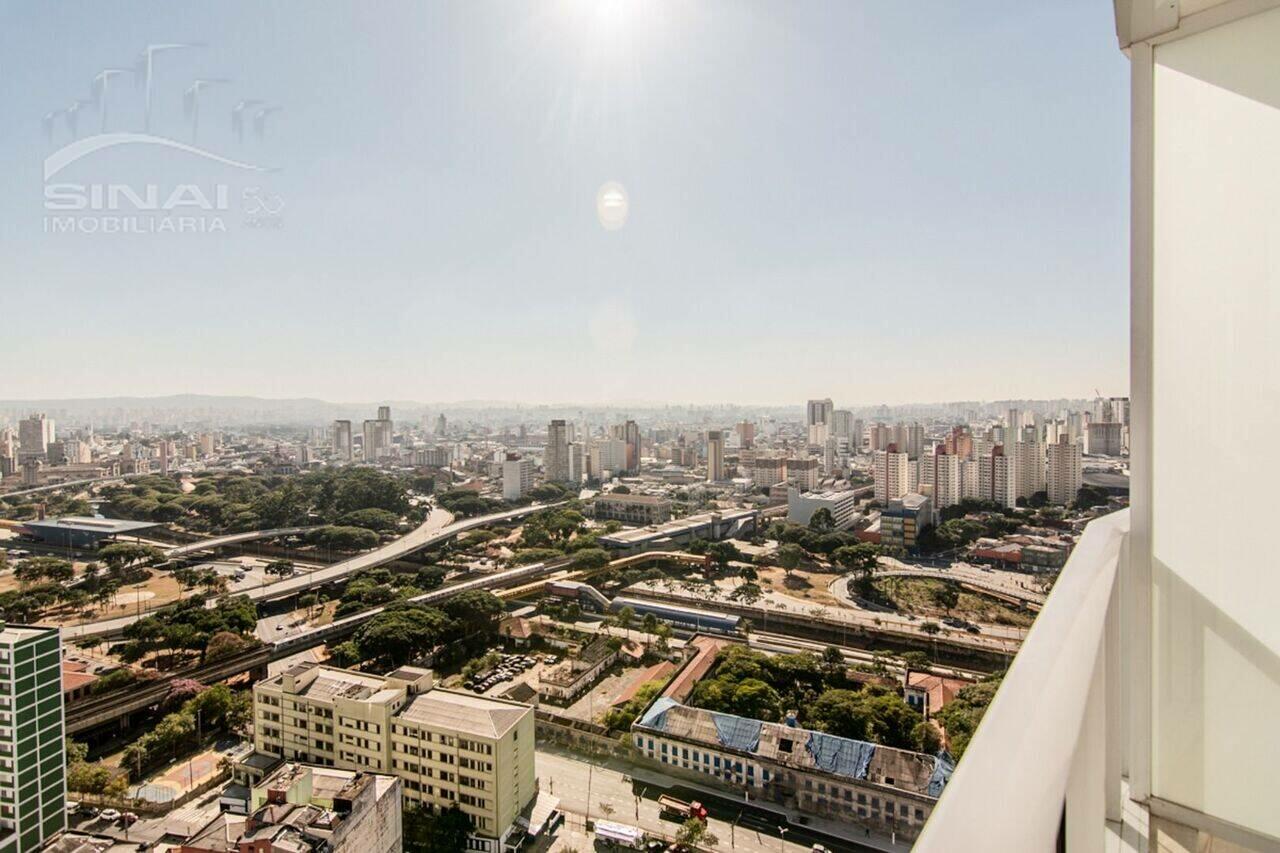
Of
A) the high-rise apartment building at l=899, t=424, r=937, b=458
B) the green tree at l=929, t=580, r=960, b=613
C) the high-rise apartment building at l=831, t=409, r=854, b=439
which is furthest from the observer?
the high-rise apartment building at l=831, t=409, r=854, b=439

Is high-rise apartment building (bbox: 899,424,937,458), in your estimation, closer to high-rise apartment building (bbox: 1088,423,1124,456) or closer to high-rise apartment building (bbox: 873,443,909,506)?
high-rise apartment building (bbox: 873,443,909,506)

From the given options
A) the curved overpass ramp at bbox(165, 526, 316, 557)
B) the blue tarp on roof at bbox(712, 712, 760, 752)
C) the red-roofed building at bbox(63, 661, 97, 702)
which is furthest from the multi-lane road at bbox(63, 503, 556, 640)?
the blue tarp on roof at bbox(712, 712, 760, 752)

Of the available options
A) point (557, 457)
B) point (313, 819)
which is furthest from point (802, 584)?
point (557, 457)

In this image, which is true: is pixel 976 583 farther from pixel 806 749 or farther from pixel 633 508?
pixel 633 508

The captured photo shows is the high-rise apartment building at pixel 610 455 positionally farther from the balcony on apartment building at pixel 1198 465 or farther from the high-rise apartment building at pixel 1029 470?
the balcony on apartment building at pixel 1198 465

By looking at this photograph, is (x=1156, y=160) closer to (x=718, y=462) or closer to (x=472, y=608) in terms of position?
(x=472, y=608)

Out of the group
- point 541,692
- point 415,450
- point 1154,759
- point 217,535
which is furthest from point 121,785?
point 415,450
